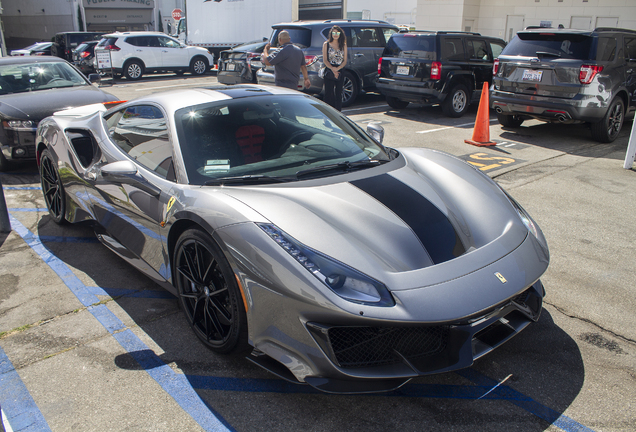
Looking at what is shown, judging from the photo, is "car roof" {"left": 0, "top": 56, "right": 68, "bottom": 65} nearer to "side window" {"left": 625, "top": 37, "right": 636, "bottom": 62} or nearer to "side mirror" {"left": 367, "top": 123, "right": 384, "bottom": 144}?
"side mirror" {"left": 367, "top": 123, "right": 384, "bottom": 144}

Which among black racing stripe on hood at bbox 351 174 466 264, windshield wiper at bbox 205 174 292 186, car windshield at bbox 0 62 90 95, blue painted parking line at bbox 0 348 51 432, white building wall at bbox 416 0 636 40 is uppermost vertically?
white building wall at bbox 416 0 636 40

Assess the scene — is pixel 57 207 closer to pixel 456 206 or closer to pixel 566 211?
pixel 456 206

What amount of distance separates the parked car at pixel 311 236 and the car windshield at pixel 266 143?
0.01 metres

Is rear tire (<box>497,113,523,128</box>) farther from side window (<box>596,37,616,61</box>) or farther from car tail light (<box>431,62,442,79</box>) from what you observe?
side window (<box>596,37,616,61</box>)

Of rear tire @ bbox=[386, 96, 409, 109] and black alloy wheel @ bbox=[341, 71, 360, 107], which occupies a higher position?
black alloy wheel @ bbox=[341, 71, 360, 107]

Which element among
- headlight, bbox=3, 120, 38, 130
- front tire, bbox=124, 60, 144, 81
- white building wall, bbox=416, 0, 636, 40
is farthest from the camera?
white building wall, bbox=416, 0, 636, 40

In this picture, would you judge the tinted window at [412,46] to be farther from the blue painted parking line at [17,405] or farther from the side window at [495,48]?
the blue painted parking line at [17,405]

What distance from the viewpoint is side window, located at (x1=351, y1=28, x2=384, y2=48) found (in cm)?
1152

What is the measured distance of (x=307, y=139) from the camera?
350 centimetres

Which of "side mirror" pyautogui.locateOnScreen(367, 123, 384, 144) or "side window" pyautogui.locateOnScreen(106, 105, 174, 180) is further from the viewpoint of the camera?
"side mirror" pyautogui.locateOnScreen(367, 123, 384, 144)

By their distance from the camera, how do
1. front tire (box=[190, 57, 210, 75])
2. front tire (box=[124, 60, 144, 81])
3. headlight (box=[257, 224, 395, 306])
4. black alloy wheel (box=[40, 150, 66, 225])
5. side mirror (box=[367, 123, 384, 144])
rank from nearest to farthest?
headlight (box=[257, 224, 395, 306]) < side mirror (box=[367, 123, 384, 144]) < black alloy wheel (box=[40, 150, 66, 225]) < front tire (box=[124, 60, 144, 81]) < front tire (box=[190, 57, 210, 75])

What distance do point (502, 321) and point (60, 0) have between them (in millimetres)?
45174

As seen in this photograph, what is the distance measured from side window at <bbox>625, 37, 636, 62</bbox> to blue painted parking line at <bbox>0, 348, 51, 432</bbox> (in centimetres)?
911

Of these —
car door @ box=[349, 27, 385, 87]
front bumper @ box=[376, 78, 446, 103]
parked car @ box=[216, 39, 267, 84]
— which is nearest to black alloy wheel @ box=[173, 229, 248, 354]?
front bumper @ box=[376, 78, 446, 103]
